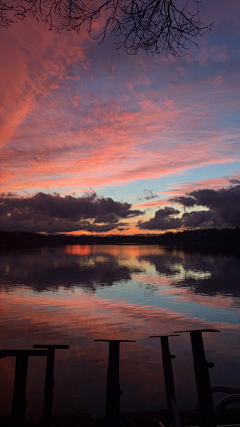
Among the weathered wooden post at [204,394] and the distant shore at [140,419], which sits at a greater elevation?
the weathered wooden post at [204,394]

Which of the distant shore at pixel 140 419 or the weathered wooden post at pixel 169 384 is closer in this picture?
the weathered wooden post at pixel 169 384

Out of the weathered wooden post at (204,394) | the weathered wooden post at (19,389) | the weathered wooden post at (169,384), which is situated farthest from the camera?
the weathered wooden post at (169,384)

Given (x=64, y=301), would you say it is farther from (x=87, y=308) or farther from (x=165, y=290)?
(x=165, y=290)

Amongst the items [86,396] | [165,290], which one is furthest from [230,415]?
[165,290]

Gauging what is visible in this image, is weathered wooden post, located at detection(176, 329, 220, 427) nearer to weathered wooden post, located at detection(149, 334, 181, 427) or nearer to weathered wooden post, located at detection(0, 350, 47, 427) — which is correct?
weathered wooden post, located at detection(149, 334, 181, 427)

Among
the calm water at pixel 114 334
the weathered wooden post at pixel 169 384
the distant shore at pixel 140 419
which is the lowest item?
the calm water at pixel 114 334

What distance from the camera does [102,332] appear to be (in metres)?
19.1

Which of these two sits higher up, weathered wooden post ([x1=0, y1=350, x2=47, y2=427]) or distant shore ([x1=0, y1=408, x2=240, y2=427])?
weathered wooden post ([x1=0, y1=350, x2=47, y2=427])

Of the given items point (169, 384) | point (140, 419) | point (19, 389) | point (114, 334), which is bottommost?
point (114, 334)

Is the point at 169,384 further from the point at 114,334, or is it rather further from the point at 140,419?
the point at 114,334

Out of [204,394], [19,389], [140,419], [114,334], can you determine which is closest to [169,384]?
[204,394]

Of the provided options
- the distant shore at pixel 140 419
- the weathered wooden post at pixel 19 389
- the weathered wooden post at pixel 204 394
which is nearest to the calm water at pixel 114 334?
the distant shore at pixel 140 419

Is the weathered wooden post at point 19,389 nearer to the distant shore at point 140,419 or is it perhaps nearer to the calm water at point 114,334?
the distant shore at point 140,419

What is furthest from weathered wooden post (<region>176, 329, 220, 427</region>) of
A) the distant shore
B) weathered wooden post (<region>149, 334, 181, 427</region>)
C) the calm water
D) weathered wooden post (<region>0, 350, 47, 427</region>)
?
the calm water
